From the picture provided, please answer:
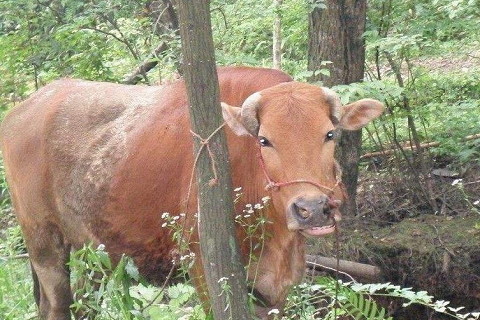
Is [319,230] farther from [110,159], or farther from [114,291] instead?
[110,159]

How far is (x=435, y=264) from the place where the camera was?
8.23 meters

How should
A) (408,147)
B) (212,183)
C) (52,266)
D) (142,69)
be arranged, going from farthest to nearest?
(408,147)
(142,69)
(52,266)
(212,183)

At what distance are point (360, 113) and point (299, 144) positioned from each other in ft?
2.28

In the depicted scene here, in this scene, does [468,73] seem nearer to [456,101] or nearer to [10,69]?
[456,101]

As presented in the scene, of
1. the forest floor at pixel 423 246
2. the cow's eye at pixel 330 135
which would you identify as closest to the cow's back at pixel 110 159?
the cow's eye at pixel 330 135

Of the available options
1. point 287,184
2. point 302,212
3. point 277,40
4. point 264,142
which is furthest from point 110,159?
point 277,40

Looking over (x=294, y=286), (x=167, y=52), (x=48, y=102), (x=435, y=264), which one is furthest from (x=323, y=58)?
(x=294, y=286)

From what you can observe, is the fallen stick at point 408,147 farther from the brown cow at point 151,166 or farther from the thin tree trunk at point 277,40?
the brown cow at point 151,166

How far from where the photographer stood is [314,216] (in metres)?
4.59

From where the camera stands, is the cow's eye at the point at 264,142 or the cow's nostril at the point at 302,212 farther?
the cow's eye at the point at 264,142

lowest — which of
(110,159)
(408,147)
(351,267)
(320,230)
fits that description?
(351,267)

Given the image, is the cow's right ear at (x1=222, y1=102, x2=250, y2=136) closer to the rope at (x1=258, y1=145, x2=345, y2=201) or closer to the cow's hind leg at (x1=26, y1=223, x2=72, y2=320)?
the rope at (x1=258, y1=145, x2=345, y2=201)

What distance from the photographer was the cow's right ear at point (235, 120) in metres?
5.10

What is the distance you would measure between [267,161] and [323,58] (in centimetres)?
347
